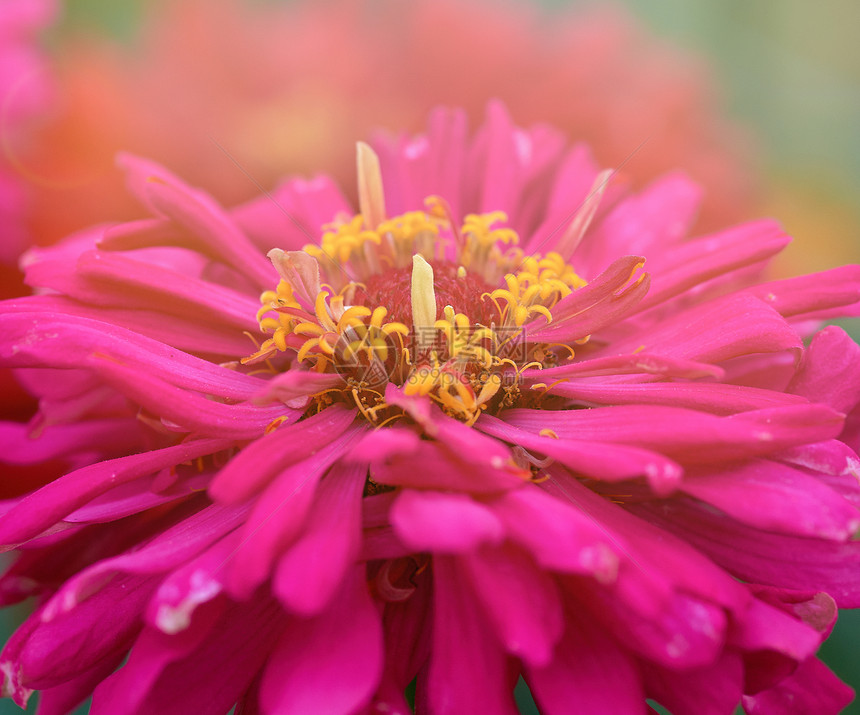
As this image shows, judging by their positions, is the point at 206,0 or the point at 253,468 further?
the point at 206,0

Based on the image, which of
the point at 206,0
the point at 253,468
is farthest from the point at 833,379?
the point at 206,0

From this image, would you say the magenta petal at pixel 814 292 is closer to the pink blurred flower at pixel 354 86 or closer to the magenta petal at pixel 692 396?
the magenta petal at pixel 692 396

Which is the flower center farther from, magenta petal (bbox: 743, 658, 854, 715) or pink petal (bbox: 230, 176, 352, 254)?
magenta petal (bbox: 743, 658, 854, 715)

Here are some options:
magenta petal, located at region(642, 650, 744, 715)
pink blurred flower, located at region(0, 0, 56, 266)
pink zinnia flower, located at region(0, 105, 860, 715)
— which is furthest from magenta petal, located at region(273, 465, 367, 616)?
pink blurred flower, located at region(0, 0, 56, 266)

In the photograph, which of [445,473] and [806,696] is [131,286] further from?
[806,696]

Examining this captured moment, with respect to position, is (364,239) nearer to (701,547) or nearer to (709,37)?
(701,547)

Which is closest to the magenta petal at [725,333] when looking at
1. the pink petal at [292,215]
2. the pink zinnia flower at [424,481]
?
the pink zinnia flower at [424,481]
